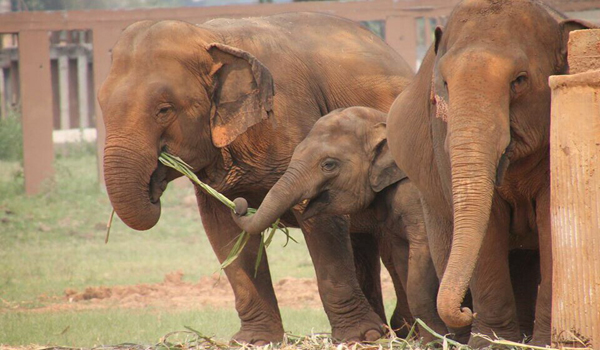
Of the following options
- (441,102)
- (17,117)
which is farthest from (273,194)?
(17,117)

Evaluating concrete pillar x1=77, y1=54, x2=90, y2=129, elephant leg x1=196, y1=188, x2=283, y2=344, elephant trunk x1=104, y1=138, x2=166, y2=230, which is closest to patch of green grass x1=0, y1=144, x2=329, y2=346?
elephant leg x1=196, y1=188, x2=283, y2=344

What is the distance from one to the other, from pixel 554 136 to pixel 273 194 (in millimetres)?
2204

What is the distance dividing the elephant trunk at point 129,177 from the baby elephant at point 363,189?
537 millimetres

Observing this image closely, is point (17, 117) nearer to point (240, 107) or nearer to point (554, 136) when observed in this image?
point (240, 107)

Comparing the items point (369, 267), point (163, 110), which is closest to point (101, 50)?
point (369, 267)

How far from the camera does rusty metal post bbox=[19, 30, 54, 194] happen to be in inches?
671

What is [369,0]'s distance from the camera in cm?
1686

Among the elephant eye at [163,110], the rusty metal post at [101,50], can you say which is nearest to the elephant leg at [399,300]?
the elephant eye at [163,110]

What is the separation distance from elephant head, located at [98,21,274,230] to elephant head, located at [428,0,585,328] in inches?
75.5

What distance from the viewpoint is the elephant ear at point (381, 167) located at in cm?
738

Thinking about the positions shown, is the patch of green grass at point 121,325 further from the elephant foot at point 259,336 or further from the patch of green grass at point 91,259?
the elephant foot at point 259,336

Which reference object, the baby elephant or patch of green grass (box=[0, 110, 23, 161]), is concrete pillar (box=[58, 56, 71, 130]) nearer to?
patch of green grass (box=[0, 110, 23, 161])

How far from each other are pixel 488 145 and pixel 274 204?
1993 millimetres

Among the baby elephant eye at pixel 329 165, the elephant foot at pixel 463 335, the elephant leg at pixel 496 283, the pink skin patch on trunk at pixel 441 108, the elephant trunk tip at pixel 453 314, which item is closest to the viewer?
the elephant trunk tip at pixel 453 314
